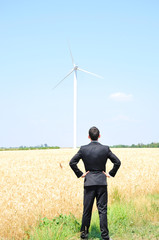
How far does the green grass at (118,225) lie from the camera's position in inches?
258

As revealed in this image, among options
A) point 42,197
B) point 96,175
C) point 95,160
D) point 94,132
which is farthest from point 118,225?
point 42,197

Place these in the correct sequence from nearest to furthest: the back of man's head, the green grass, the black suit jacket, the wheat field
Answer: the black suit jacket < the back of man's head < the green grass < the wheat field

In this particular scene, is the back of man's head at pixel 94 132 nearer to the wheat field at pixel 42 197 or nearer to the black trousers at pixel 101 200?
the black trousers at pixel 101 200

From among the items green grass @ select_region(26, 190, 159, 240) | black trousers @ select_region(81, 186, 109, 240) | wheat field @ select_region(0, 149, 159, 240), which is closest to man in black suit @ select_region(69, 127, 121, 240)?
black trousers @ select_region(81, 186, 109, 240)

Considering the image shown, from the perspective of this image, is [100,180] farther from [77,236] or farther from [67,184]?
[67,184]

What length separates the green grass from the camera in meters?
6.55

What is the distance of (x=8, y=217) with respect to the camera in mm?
7668

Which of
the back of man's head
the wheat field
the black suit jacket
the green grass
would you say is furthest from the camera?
the wheat field

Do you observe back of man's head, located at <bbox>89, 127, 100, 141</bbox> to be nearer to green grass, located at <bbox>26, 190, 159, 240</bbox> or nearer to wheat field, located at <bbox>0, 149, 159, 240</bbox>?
green grass, located at <bbox>26, 190, 159, 240</bbox>

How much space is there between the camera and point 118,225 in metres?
7.53

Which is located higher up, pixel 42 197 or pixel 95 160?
pixel 95 160

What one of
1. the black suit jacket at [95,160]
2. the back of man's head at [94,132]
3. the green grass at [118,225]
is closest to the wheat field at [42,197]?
the green grass at [118,225]

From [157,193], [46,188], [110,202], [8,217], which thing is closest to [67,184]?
[46,188]

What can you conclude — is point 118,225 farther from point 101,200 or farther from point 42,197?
point 42,197
